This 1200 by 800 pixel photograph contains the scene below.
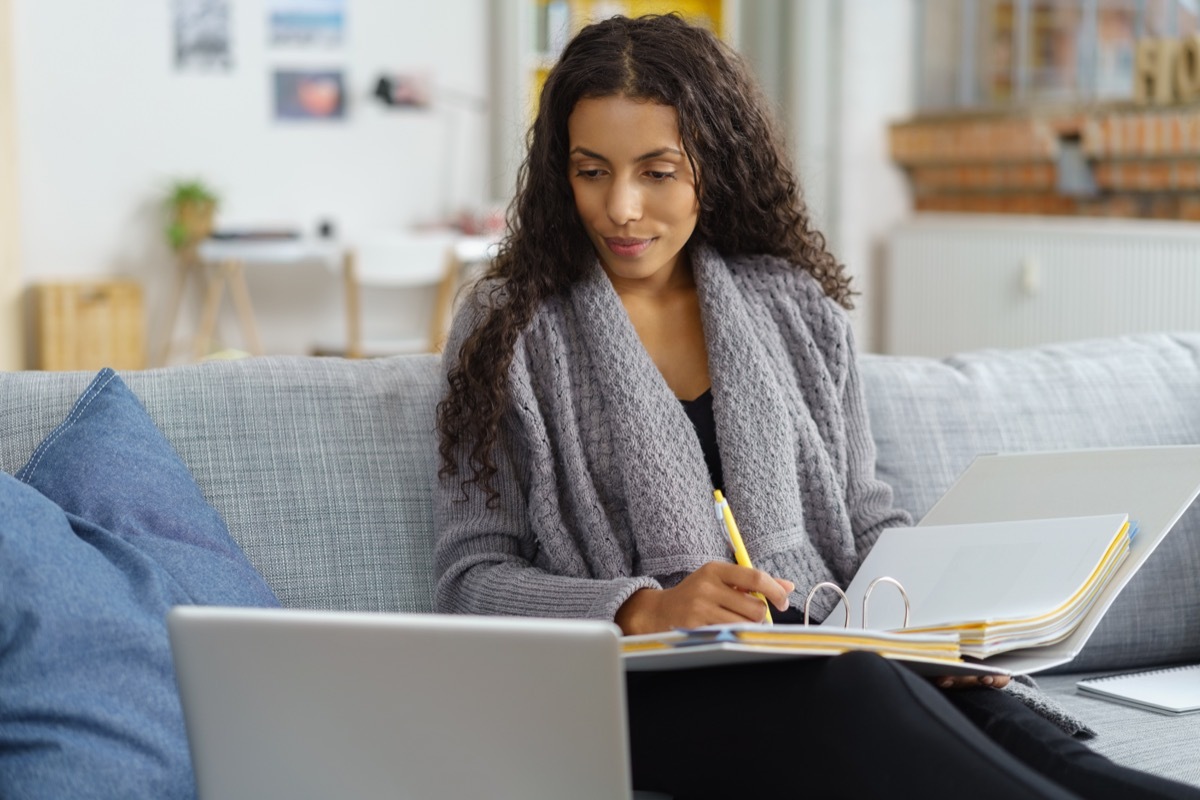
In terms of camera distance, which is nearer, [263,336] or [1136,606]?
[1136,606]

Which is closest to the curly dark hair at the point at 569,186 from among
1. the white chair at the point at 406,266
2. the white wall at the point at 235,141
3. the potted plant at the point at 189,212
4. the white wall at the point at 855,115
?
the white chair at the point at 406,266

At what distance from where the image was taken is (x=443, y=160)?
6387 millimetres

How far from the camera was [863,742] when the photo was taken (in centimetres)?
116

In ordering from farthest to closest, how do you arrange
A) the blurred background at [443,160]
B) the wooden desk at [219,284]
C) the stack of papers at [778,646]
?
the wooden desk at [219,284], the blurred background at [443,160], the stack of papers at [778,646]

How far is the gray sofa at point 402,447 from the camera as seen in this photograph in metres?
1.62

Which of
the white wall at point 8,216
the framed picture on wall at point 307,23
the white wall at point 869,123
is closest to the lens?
the white wall at point 8,216

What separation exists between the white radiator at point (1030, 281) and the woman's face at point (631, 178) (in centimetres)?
301

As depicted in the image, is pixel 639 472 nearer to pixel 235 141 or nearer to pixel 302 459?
pixel 302 459

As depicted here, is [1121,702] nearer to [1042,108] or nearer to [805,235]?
[805,235]

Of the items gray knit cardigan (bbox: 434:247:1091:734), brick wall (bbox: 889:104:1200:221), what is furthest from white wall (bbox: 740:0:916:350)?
gray knit cardigan (bbox: 434:247:1091:734)

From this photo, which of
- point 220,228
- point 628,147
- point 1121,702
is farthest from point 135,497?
point 220,228

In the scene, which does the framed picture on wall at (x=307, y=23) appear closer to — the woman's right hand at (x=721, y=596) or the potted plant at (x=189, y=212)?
the potted plant at (x=189, y=212)

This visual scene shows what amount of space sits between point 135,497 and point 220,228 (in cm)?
469

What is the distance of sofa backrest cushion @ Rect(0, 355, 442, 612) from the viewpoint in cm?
162
